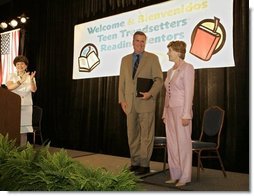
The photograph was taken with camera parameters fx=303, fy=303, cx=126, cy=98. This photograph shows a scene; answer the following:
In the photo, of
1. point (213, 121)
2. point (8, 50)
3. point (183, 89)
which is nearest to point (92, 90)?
point (213, 121)

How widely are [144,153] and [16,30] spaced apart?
14.8ft

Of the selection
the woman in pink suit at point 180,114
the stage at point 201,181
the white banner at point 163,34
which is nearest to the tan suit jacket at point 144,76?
the woman in pink suit at point 180,114

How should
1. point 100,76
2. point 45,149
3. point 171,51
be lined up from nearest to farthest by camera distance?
point 45,149 → point 171,51 → point 100,76

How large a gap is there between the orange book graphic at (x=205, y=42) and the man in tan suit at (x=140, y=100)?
2.62 ft

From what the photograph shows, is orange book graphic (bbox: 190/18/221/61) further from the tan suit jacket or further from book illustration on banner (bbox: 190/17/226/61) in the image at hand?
the tan suit jacket

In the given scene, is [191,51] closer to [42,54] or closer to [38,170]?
[38,170]

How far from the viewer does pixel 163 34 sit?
4.07 metres

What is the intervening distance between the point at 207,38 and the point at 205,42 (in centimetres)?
6

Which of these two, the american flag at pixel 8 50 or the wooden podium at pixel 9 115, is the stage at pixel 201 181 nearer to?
the wooden podium at pixel 9 115

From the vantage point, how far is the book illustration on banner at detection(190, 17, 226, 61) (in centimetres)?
362

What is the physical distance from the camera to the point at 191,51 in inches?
150

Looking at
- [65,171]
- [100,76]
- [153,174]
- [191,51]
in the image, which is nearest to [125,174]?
[65,171]

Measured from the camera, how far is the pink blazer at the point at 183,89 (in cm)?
262

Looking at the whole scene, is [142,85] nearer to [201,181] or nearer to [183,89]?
[183,89]
